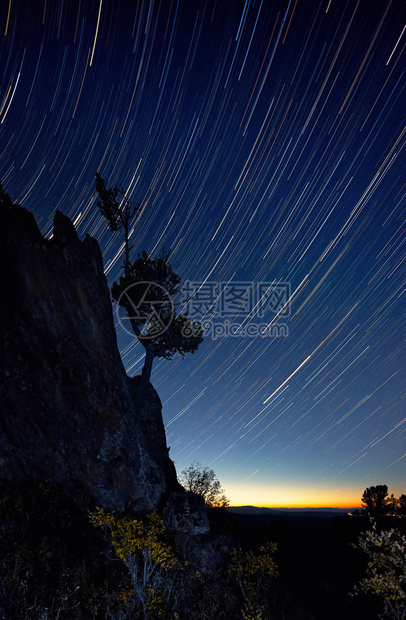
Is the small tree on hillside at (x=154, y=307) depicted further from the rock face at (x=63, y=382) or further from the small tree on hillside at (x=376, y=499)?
the small tree on hillside at (x=376, y=499)

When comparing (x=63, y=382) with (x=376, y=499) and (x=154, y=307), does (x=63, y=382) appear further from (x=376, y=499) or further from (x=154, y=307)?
(x=376, y=499)

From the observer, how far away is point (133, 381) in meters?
23.1

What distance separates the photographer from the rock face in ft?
48.2

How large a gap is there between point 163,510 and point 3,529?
9.52m

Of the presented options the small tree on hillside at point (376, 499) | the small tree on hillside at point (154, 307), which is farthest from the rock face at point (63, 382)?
the small tree on hillside at point (376, 499)

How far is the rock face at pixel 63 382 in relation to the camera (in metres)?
14.7

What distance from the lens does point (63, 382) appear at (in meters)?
16.4

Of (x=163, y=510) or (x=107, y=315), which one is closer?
(x=163, y=510)

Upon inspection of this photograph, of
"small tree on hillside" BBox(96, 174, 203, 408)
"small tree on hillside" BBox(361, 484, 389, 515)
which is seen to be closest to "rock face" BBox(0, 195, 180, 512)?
"small tree on hillside" BBox(96, 174, 203, 408)

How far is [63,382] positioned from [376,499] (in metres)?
56.4

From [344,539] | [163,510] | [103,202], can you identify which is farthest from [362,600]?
[103,202]

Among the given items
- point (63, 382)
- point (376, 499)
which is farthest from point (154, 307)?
point (376, 499)

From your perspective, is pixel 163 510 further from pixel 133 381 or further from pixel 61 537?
pixel 133 381

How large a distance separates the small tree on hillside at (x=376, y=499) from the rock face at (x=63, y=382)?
45612mm
